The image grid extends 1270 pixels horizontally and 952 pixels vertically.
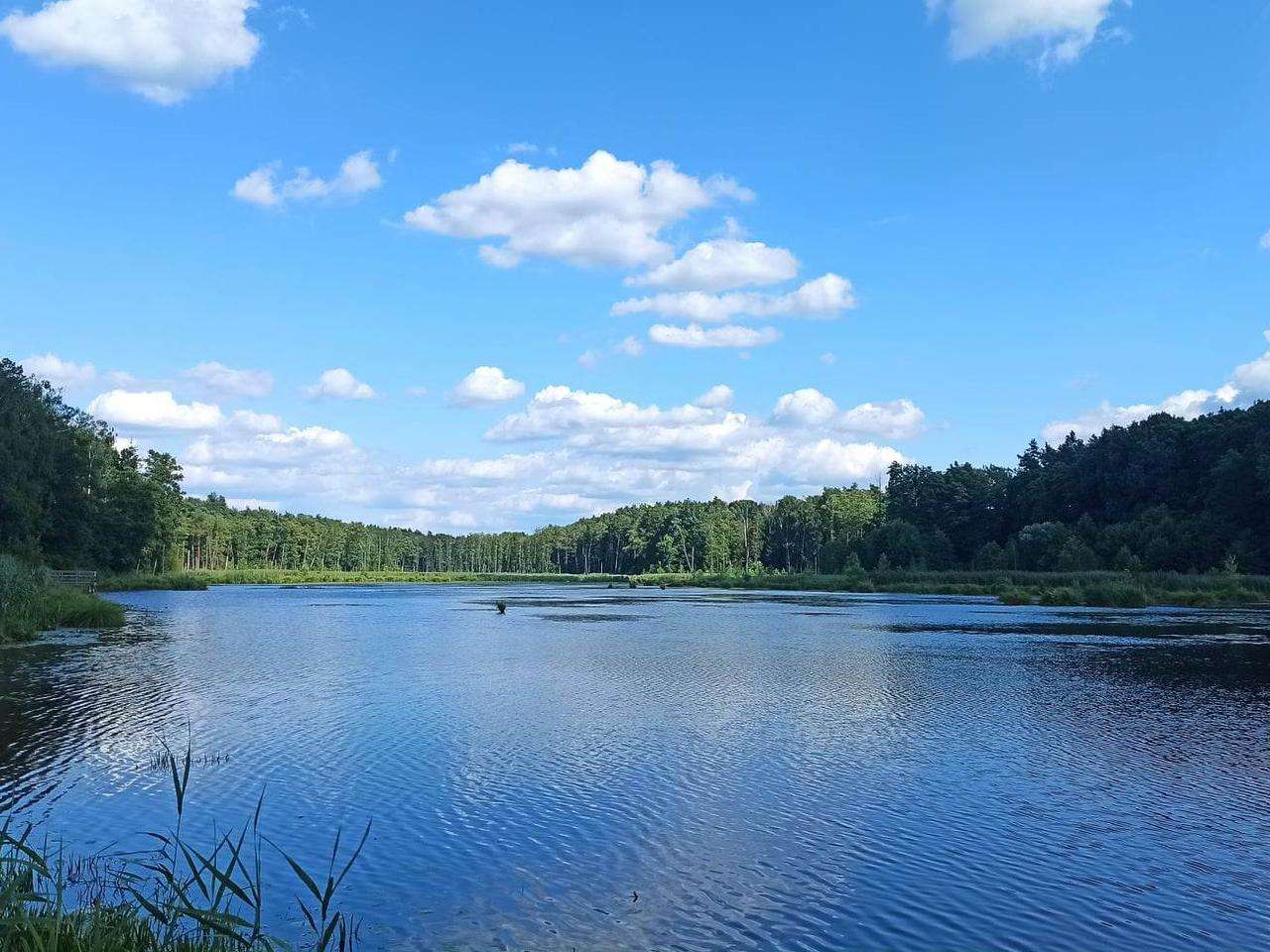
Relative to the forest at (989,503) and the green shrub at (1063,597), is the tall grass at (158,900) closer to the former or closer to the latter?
the forest at (989,503)

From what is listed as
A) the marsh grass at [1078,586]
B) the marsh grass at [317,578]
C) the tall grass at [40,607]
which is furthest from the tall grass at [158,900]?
the marsh grass at [317,578]

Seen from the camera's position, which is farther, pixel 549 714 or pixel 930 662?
pixel 930 662

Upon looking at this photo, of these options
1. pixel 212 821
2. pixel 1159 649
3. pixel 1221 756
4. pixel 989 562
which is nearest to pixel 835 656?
pixel 1159 649

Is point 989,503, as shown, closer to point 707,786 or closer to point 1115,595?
point 1115,595

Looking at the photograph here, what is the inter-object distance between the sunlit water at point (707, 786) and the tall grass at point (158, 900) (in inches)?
16.8

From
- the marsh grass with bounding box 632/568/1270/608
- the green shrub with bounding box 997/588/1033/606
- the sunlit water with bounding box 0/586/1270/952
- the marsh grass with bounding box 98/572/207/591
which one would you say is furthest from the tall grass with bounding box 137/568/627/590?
the green shrub with bounding box 997/588/1033/606

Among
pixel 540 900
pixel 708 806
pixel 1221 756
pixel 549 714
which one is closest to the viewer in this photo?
pixel 540 900

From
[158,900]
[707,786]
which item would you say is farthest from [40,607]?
[158,900]

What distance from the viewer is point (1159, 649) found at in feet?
133

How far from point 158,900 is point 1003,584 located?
94411 millimetres

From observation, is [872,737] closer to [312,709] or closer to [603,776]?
[603,776]

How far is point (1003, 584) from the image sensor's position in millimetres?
95000

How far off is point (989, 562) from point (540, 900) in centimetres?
11798

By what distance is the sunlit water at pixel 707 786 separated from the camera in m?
11.1
